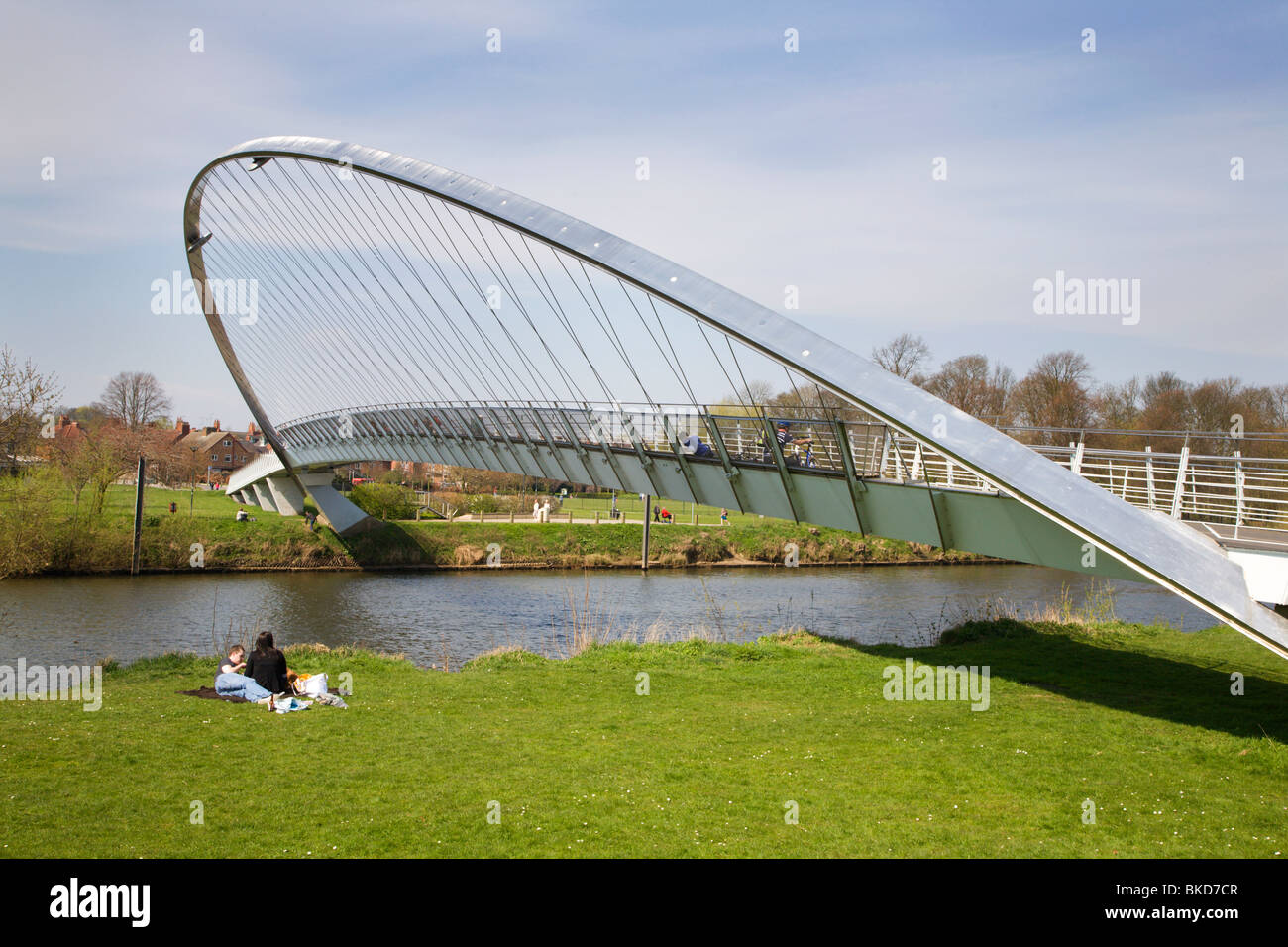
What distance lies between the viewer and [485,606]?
86.3 ft

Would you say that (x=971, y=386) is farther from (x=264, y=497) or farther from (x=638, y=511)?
(x=264, y=497)

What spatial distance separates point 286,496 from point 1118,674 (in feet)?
121

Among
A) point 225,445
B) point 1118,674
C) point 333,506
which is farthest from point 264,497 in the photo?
point 225,445

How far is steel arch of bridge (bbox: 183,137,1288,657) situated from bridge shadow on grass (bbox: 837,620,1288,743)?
199cm

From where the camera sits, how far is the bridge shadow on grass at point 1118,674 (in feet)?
34.2

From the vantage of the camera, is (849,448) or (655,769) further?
(849,448)

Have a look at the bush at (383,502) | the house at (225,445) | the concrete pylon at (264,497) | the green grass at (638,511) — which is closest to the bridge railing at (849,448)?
the bush at (383,502)

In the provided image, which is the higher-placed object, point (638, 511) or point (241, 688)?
point (638, 511)

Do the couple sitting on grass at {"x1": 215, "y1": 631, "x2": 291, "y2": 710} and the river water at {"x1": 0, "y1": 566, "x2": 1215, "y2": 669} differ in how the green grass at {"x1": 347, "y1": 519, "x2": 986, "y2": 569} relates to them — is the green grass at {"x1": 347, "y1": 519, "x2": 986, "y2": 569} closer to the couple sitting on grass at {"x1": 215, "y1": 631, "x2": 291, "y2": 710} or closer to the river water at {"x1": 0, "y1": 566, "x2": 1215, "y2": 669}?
the river water at {"x1": 0, "y1": 566, "x2": 1215, "y2": 669}

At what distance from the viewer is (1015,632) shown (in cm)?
1720

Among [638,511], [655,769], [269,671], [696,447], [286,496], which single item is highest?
[696,447]

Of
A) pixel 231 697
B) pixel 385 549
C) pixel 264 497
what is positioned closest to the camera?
pixel 231 697

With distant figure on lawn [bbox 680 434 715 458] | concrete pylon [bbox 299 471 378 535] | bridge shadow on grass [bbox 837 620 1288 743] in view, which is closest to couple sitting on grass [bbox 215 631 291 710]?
distant figure on lawn [bbox 680 434 715 458]

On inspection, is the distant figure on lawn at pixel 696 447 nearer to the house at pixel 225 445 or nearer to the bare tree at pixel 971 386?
the bare tree at pixel 971 386
